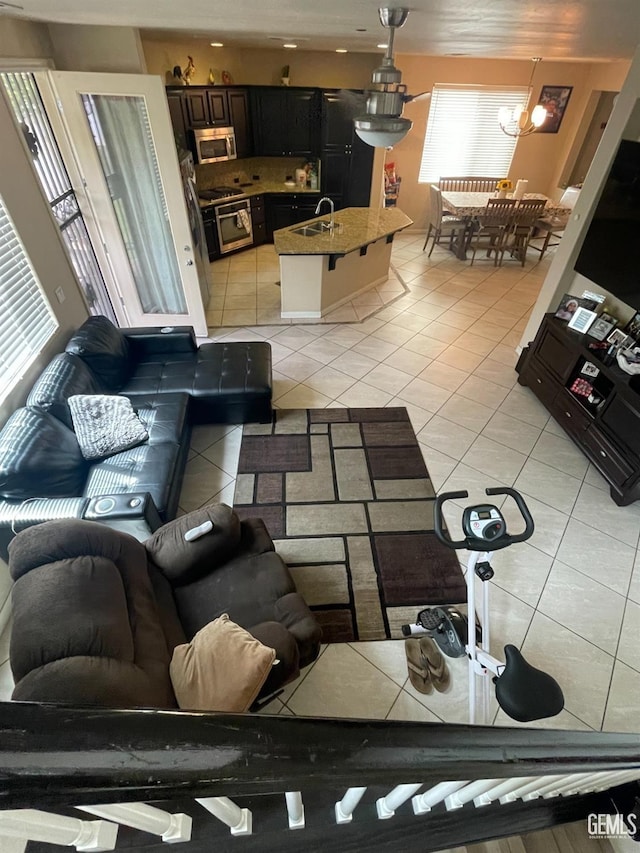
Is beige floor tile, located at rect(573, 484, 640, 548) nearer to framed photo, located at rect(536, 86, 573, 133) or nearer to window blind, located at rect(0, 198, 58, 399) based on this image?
window blind, located at rect(0, 198, 58, 399)

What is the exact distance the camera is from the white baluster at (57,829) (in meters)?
0.51

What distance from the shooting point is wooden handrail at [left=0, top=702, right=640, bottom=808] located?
44 centimetres

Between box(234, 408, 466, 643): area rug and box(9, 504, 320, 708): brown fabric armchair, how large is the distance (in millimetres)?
476

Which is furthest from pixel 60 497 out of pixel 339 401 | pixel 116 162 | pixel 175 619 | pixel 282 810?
pixel 116 162

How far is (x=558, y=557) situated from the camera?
2592mm

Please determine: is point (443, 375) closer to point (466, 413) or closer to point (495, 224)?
point (466, 413)

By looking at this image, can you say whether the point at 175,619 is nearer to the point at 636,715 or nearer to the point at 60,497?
the point at 60,497

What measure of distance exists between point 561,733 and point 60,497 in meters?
2.34

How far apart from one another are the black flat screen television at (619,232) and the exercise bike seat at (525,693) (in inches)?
105

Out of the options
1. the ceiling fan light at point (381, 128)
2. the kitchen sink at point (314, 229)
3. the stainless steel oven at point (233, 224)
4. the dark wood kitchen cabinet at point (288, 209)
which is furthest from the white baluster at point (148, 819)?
the dark wood kitchen cabinet at point (288, 209)

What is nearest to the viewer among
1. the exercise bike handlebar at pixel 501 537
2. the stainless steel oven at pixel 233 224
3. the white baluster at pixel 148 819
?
the white baluster at pixel 148 819

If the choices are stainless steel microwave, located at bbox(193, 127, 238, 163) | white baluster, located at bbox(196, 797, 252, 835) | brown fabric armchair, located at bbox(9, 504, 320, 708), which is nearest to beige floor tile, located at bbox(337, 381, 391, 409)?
brown fabric armchair, located at bbox(9, 504, 320, 708)

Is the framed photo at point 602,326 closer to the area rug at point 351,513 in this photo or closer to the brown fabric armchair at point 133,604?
the area rug at point 351,513

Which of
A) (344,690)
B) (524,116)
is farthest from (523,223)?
(344,690)
